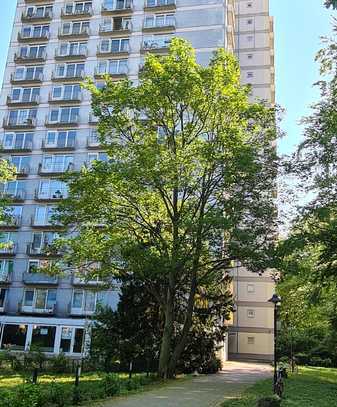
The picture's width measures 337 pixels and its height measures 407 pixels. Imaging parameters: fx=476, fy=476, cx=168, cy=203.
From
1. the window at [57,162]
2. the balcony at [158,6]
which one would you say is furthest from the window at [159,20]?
the window at [57,162]

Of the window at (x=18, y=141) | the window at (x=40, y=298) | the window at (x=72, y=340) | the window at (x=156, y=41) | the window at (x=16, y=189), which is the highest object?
the window at (x=156, y=41)

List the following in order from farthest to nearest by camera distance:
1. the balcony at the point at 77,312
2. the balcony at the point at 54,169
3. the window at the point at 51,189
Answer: the balcony at the point at 54,169 < the window at the point at 51,189 < the balcony at the point at 77,312

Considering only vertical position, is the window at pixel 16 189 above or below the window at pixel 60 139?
below

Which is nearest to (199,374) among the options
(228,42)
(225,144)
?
(225,144)

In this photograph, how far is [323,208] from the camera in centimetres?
1681

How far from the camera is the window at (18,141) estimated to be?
4662cm

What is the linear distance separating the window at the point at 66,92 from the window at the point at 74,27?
616 centimetres

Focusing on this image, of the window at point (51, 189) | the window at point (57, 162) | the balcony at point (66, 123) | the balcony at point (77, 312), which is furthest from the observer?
the balcony at point (66, 123)

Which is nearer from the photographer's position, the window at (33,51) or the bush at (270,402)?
the bush at (270,402)

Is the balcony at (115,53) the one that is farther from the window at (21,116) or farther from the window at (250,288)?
the window at (250,288)

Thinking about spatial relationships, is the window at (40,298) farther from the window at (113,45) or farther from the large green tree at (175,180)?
the window at (113,45)

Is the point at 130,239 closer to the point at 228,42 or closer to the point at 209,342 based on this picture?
the point at 209,342

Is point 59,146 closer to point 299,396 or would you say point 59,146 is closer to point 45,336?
point 45,336

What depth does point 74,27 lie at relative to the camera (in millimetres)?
49875
